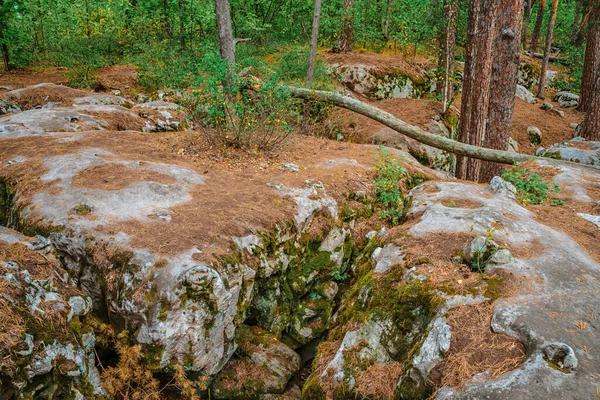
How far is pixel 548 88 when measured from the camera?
19.8 m

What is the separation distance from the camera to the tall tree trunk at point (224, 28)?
7953mm

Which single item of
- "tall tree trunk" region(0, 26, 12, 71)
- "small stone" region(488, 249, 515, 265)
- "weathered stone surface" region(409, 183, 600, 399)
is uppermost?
"tall tree trunk" region(0, 26, 12, 71)

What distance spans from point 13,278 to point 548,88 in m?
23.9

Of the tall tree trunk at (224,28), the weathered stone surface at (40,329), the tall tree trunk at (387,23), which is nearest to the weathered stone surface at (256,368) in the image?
the weathered stone surface at (40,329)

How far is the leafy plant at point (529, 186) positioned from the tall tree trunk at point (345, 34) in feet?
35.4

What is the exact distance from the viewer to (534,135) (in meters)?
13.6

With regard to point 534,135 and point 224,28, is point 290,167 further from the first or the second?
point 534,135

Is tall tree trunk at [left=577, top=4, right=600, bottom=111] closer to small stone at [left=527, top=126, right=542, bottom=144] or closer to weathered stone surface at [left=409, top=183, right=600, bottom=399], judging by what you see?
small stone at [left=527, top=126, right=542, bottom=144]

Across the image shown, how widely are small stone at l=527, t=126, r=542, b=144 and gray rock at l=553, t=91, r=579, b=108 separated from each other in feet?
17.6

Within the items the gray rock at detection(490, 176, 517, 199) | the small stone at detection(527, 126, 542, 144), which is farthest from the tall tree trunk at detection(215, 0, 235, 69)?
the small stone at detection(527, 126, 542, 144)

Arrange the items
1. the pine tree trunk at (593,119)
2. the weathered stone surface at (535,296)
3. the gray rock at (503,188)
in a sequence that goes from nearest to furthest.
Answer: the weathered stone surface at (535,296) < the gray rock at (503,188) < the pine tree trunk at (593,119)

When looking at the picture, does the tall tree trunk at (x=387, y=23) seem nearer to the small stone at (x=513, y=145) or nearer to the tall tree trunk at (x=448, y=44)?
the tall tree trunk at (x=448, y=44)

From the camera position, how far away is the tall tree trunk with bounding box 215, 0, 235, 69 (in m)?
7.95

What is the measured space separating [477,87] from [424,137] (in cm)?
149
